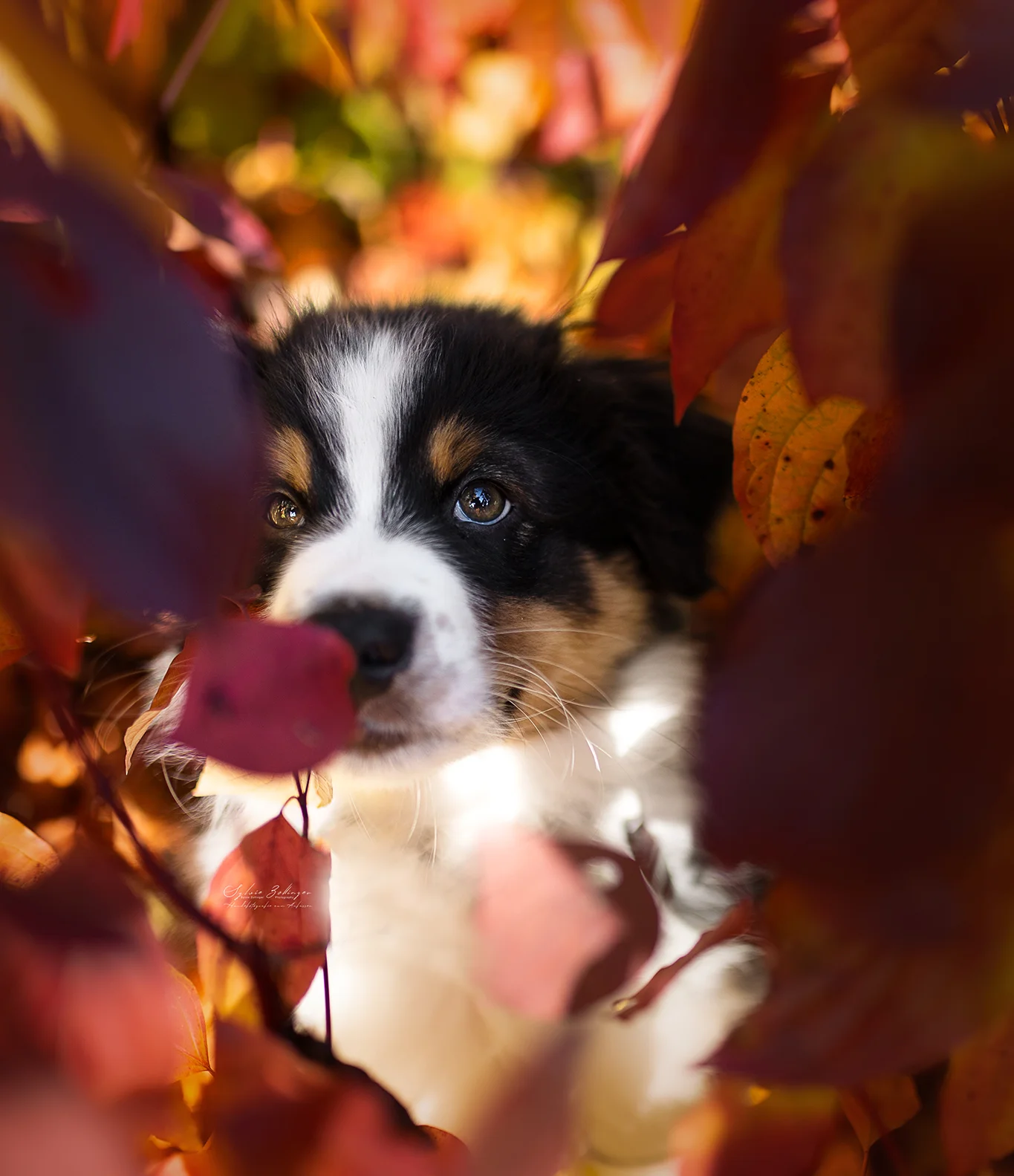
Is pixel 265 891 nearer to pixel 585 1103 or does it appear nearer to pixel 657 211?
pixel 585 1103

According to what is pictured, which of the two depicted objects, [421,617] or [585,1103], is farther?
[421,617]

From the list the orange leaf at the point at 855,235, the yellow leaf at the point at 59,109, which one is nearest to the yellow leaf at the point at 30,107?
the yellow leaf at the point at 59,109

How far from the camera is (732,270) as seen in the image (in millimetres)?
698

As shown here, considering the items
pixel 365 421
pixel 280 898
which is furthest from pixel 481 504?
pixel 280 898

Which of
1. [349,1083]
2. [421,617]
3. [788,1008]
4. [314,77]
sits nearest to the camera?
[788,1008]

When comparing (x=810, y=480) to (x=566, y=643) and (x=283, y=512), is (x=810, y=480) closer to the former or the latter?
(x=566, y=643)

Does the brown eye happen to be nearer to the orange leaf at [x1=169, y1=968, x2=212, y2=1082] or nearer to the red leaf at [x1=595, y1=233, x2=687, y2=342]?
the red leaf at [x1=595, y1=233, x2=687, y2=342]

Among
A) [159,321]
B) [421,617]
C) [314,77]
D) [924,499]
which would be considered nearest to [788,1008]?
[924,499]

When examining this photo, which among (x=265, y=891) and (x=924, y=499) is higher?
(x=924, y=499)

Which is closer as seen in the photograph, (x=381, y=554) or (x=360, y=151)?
(x=381, y=554)

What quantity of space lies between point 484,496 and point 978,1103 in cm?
95

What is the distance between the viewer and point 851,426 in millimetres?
799

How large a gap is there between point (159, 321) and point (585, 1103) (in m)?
0.82

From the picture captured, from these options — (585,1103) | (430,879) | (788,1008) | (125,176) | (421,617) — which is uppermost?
(125,176)
